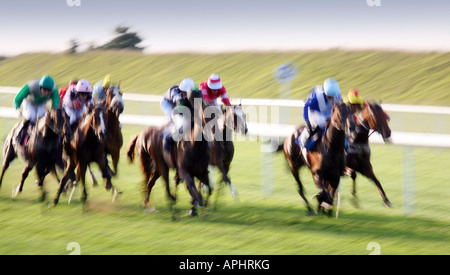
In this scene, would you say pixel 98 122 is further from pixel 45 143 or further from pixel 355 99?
pixel 355 99

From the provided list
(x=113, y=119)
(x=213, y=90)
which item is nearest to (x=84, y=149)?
(x=113, y=119)

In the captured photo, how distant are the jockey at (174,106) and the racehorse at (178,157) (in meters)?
0.10

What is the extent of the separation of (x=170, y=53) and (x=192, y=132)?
24895 millimetres

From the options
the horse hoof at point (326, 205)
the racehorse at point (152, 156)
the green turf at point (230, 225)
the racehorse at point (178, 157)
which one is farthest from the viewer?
the racehorse at point (152, 156)

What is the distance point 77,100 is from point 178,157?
1.90 m

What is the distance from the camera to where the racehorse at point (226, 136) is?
736cm

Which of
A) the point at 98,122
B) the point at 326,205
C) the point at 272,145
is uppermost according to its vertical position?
the point at 98,122

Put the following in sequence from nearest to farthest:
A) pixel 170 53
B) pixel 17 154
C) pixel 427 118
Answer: pixel 17 154 → pixel 427 118 → pixel 170 53

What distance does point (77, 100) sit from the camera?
8.68 metres

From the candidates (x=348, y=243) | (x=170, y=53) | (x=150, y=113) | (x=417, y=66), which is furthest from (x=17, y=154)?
(x=170, y=53)

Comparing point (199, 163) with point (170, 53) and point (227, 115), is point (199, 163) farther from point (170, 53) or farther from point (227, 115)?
point (170, 53)

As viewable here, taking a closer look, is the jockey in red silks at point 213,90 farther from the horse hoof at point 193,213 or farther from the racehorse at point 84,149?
the horse hoof at point 193,213

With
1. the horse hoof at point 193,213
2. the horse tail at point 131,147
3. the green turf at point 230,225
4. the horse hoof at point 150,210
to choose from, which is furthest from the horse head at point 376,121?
the horse tail at point 131,147

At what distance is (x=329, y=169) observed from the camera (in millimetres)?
7316
